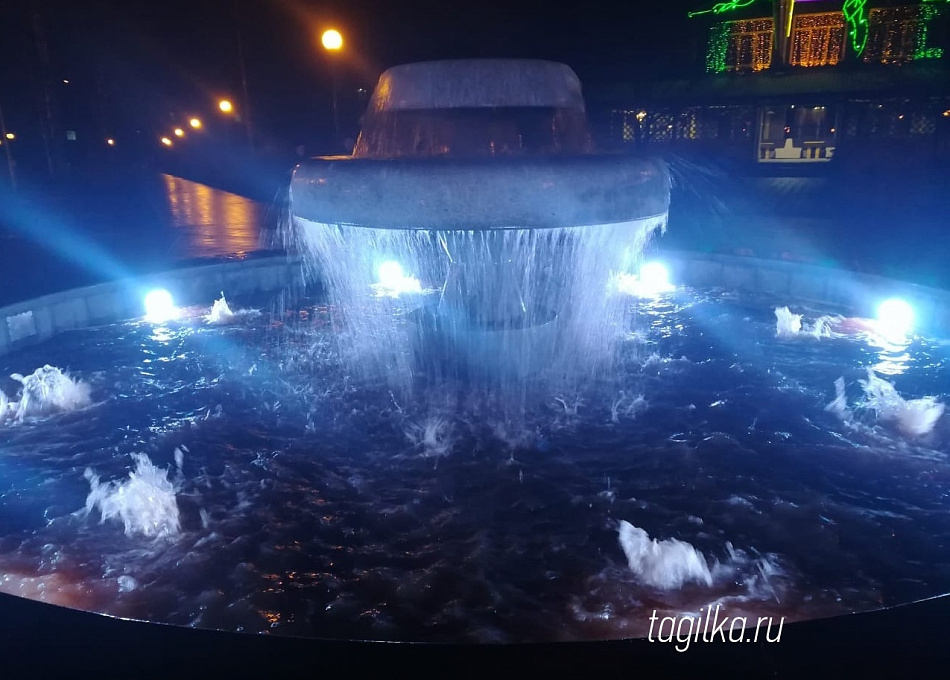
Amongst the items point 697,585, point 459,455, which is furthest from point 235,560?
point 697,585

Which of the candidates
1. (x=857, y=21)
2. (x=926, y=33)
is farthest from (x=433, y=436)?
(x=926, y=33)

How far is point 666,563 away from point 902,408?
319 cm

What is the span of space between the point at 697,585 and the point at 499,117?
3.93 meters

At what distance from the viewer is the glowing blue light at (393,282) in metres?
10.2

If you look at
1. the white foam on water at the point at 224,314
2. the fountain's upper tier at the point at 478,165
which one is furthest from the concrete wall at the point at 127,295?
the fountain's upper tier at the point at 478,165

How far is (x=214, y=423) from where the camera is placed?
19.1 feet

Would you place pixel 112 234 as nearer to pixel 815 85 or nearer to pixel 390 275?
pixel 390 275

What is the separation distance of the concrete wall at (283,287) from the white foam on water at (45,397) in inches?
70.3

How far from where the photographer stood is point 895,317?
802 centimetres

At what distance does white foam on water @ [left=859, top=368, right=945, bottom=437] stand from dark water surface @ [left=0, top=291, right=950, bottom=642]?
0.12 metres

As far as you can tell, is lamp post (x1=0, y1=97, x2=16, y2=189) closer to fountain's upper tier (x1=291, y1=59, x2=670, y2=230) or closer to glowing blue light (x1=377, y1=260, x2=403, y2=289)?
glowing blue light (x1=377, y1=260, x2=403, y2=289)

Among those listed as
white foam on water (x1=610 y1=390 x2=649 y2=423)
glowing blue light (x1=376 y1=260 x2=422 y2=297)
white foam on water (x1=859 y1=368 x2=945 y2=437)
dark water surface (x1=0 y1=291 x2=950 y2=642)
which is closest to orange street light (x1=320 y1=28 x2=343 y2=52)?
glowing blue light (x1=376 y1=260 x2=422 y2=297)

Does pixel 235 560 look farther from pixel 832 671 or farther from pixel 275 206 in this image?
pixel 275 206

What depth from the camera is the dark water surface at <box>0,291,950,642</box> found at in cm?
358
